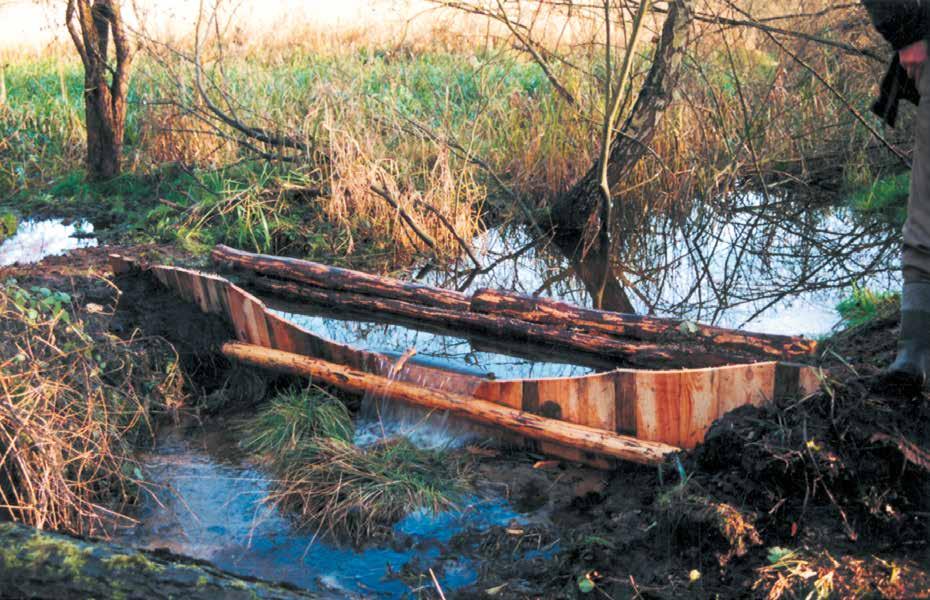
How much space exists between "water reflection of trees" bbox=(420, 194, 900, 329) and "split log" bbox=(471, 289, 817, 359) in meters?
1.41

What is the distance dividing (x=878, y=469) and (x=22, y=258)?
6.41 meters

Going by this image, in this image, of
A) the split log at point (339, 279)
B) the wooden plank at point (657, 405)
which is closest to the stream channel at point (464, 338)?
the split log at point (339, 279)

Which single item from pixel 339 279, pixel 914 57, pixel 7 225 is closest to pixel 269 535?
pixel 339 279

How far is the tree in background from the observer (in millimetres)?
7891

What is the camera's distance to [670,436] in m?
3.73

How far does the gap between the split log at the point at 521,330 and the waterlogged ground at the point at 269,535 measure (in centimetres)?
115

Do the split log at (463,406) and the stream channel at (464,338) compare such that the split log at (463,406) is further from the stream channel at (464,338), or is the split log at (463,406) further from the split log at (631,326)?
the split log at (631,326)

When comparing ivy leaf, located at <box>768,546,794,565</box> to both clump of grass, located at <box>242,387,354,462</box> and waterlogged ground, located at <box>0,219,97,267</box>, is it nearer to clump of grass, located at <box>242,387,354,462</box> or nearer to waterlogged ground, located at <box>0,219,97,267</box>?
clump of grass, located at <box>242,387,354,462</box>

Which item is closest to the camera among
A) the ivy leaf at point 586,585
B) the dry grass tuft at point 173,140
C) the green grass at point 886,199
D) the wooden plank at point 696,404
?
the ivy leaf at point 586,585

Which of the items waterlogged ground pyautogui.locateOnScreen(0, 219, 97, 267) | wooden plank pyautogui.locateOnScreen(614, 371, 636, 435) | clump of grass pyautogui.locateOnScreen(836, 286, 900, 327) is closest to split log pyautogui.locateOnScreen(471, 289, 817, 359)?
wooden plank pyautogui.locateOnScreen(614, 371, 636, 435)

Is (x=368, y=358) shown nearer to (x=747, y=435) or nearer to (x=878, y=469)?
(x=747, y=435)

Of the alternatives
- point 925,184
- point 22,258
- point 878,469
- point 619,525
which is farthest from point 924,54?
point 22,258

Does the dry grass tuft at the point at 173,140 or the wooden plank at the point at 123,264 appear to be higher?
the dry grass tuft at the point at 173,140

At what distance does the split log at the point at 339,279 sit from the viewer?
541 cm
